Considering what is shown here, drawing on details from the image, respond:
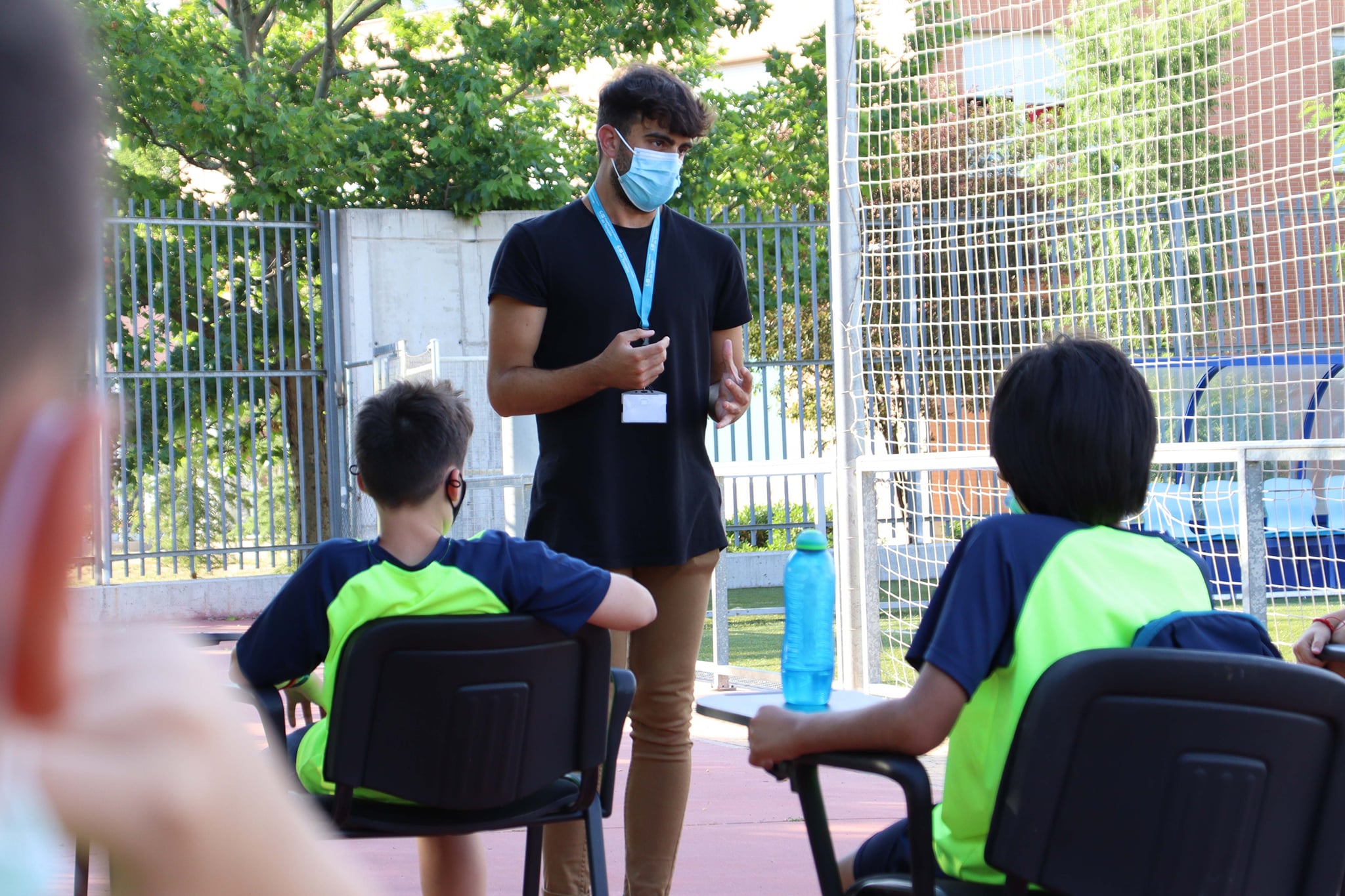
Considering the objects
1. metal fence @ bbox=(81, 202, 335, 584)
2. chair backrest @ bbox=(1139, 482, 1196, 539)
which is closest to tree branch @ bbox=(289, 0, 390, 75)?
metal fence @ bbox=(81, 202, 335, 584)

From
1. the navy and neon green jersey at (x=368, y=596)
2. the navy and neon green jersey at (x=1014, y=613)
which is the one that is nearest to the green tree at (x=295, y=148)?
the navy and neon green jersey at (x=368, y=596)

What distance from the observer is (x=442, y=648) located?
233cm

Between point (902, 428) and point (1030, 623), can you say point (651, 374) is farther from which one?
point (902, 428)

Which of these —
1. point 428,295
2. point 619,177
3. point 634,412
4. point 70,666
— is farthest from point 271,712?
point 428,295

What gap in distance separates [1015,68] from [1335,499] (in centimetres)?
256

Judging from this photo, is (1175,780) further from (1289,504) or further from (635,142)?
(1289,504)

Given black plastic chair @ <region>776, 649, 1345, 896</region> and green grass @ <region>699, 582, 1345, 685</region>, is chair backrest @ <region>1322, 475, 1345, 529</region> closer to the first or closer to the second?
green grass @ <region>699, 582, 1345, 685</region>

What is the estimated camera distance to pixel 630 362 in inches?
108

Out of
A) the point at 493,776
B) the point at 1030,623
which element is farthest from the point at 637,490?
the point at 1030,623

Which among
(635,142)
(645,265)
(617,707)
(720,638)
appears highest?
(635,142)

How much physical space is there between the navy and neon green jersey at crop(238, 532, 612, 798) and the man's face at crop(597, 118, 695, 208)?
0.95 meters

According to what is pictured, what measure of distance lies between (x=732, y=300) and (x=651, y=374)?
487mm

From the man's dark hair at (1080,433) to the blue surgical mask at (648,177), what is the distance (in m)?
1.18

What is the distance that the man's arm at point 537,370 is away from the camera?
9.01 feet
